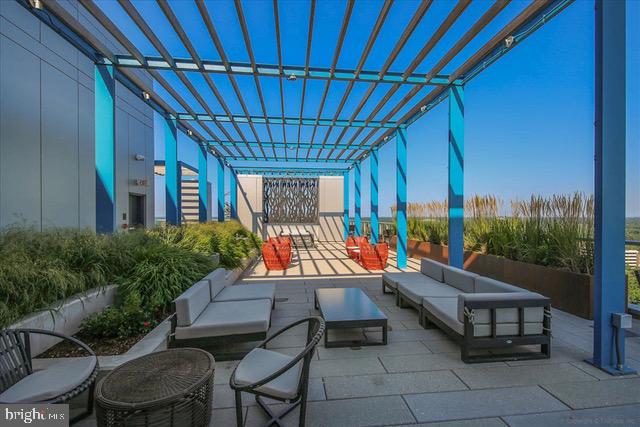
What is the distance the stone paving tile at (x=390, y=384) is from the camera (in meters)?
2.18

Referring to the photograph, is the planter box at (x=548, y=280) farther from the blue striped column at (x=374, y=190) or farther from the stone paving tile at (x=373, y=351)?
the blue striped column at (x=374, y=190)

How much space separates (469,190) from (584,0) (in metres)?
4.75

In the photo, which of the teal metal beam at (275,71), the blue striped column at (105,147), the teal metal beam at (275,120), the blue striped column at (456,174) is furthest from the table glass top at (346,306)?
the teal metal beam at (275,120)

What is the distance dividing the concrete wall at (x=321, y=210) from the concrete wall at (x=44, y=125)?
6639 mm

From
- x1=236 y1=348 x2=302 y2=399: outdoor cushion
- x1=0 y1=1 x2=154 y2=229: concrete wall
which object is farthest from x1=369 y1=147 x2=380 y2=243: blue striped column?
x1=236 y1=348 x2=302 y2=399: outdoor cushion

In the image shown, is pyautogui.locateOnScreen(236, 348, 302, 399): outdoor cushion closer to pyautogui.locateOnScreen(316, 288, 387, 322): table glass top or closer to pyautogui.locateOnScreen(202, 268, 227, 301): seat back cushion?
pyautogui.locateOnScreen(316, 288, 387, 322): table glass top

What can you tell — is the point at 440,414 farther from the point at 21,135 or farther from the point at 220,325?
the point at 21,135

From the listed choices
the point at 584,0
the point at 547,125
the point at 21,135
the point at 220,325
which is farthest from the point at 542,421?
the point at 21,135

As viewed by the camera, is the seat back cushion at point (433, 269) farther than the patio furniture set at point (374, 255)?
No

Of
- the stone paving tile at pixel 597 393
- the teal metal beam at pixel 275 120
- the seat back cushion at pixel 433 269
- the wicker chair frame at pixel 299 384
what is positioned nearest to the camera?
the wicker chair frame at pixel 299 384

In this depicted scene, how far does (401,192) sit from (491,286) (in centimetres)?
479

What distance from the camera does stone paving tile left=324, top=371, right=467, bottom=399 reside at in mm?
2184

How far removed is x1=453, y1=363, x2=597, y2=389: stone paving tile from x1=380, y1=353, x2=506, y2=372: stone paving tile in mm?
106

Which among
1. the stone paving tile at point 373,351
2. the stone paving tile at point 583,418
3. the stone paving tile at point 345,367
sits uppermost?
the stone paving tile at point 583,418
